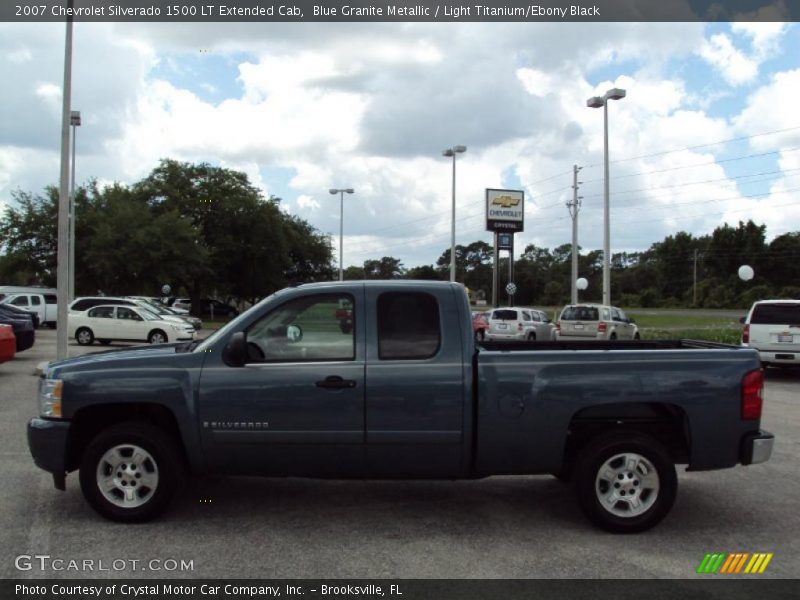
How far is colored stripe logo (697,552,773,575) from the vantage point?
4.69 metres

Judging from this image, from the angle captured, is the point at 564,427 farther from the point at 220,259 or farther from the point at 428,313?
the point at 220,259

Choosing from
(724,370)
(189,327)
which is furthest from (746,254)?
(724,370)

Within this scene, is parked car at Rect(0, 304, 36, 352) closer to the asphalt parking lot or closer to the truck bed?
the asphalt parking lot

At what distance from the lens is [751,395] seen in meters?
5.36

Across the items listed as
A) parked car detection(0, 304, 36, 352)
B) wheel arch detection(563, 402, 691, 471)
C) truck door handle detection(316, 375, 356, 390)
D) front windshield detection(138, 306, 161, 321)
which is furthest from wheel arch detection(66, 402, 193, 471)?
front windshield detection(138, 306, 161, 321)

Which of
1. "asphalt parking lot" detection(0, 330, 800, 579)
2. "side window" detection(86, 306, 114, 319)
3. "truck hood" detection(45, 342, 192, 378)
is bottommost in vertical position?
"asphalt parking lot" detection(0, 330, 800, 579)

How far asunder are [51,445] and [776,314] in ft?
48.7

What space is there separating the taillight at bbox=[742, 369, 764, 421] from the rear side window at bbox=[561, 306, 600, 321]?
68.8 feet

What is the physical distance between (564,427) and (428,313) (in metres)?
1.30

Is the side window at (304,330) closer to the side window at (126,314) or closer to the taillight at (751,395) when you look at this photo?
the taillight at (751,395)

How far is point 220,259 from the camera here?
166ft

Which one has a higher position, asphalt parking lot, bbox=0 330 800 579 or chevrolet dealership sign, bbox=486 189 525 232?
chevrolet dealership sign, bbox=486 189 525 232

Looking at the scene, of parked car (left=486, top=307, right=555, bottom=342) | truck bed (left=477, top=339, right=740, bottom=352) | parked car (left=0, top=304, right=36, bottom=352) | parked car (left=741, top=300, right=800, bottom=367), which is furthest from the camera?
parked car (left=486, top=307, right=555, bottom=342)

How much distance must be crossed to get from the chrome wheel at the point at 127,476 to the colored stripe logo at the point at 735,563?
3.89 metres
